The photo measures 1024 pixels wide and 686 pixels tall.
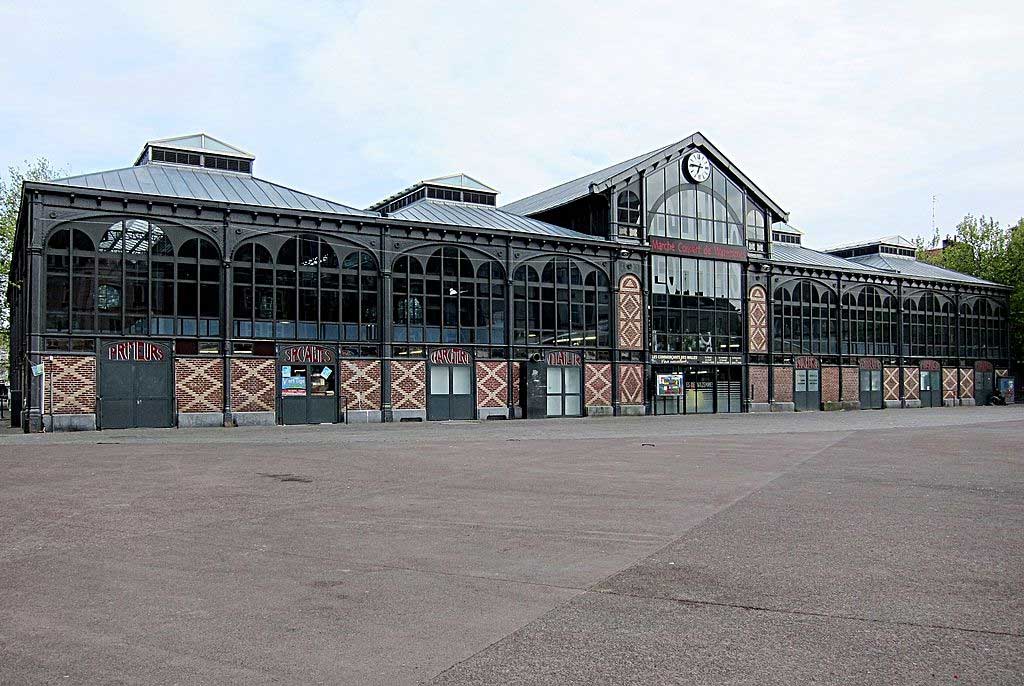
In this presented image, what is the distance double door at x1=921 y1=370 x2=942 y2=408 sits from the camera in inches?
2395

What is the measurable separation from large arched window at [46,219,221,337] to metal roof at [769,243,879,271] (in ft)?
106

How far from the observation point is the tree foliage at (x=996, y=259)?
2704 inches

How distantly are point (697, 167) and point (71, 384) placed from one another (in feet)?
109

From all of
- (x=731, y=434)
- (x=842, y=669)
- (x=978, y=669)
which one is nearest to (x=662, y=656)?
(x=842, y=669)

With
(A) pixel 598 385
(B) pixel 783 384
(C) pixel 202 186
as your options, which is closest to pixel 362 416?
(C) pixel 202 186

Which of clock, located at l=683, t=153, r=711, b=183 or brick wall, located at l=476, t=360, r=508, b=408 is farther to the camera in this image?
clock, located at l=683, t=153, r=711, b=183

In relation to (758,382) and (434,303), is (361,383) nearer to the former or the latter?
(434,303)

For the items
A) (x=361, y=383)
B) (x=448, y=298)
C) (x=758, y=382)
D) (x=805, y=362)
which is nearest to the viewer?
(x=361, y=383)

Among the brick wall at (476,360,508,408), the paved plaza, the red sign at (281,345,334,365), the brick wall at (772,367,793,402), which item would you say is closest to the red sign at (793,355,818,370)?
the brick wall at (772,367,793,402)

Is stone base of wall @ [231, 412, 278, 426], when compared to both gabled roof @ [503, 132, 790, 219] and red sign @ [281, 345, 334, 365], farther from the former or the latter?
gabled roof @ [503, 132, 790, 219]

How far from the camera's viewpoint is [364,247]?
130 feet

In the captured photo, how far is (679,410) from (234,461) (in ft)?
107

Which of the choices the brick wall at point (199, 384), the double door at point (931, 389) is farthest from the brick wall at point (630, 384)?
the double door at point (931, 389)

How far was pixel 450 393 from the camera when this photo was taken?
Result: 41219 mm
